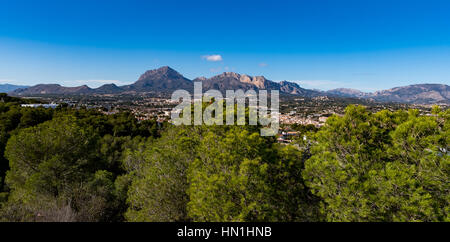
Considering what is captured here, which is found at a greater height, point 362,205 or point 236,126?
point 236,126

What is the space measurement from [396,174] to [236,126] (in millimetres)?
7441

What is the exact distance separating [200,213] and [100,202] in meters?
9.32

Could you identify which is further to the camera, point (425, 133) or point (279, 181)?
point (279, 181)

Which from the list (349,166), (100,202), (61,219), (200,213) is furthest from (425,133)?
(100,202)

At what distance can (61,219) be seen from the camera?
10.8m

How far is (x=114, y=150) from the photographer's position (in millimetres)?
32062
